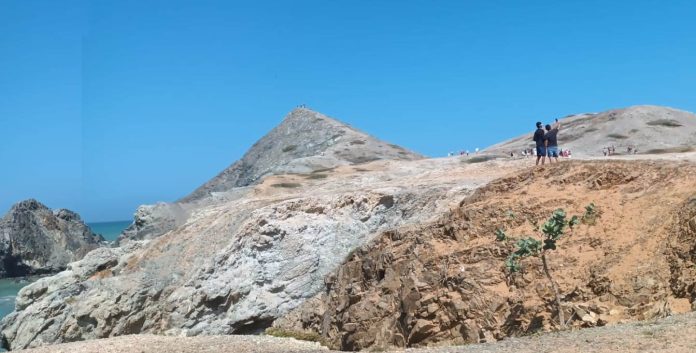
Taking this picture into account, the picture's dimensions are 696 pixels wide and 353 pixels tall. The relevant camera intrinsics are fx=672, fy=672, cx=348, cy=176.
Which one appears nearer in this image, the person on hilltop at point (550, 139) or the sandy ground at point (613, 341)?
the sandy ground at point (613, 341)

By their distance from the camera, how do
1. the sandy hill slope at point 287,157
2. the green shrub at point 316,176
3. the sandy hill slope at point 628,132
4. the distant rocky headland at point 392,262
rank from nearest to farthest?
the distant rocky headland at point 392,262 → the sandy hill slope at point 287,157 → the green shrub at point 316,176 → the sandy hill slope at point 628,132

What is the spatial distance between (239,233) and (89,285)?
689 cm

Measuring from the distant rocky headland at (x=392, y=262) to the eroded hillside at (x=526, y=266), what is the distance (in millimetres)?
38

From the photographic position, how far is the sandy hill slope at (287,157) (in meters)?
37.4

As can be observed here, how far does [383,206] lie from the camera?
81.5 feet

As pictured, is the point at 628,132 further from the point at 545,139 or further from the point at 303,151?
the point at 303,151

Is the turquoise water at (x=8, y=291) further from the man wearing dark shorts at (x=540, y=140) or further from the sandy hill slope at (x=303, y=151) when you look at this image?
the man wearing dark shorts at (x=540, y=140)

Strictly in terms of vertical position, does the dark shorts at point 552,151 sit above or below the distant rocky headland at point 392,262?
above

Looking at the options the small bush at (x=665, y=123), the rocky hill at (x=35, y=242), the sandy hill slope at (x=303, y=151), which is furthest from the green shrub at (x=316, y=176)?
the rocky hill at (x=35, y=242)

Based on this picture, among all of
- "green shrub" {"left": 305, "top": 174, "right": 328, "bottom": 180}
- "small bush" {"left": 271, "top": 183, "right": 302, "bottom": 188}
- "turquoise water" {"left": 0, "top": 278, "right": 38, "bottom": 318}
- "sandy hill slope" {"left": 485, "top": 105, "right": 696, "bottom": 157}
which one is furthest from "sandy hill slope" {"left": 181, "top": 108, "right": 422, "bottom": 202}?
"turquoise water" {"left": 0, "top": 278, "right": 38, "bottom": 318}

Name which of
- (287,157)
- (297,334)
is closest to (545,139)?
(297,334)

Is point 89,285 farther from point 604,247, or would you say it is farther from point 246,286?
point 604,247

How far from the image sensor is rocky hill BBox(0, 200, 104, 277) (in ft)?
221

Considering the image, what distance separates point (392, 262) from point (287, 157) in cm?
4739
